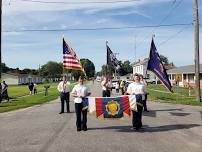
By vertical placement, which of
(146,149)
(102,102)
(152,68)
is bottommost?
(146,149)

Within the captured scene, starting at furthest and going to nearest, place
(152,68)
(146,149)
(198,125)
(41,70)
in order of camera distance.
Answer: (41,70)
(152,68)
(198,125)
(146,149)

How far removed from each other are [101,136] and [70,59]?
16.6 feet

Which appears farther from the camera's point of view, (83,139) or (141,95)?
(141,95)

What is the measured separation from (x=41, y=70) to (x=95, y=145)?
174610 mm

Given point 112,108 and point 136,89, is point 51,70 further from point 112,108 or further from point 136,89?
point 136,89

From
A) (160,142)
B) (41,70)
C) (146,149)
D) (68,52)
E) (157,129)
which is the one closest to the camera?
(146,149)

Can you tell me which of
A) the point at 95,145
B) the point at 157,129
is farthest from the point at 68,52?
the point at 95,145

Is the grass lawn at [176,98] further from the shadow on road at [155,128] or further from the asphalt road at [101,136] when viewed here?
the shadow on road at [155,128]

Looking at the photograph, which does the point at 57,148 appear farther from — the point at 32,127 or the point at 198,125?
the point at 198,125

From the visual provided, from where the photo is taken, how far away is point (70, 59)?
1523 cm

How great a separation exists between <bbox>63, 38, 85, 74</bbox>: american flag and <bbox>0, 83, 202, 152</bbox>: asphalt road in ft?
6.72

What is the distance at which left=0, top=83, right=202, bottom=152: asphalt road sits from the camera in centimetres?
927

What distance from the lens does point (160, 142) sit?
32.6ft

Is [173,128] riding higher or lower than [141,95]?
lower
